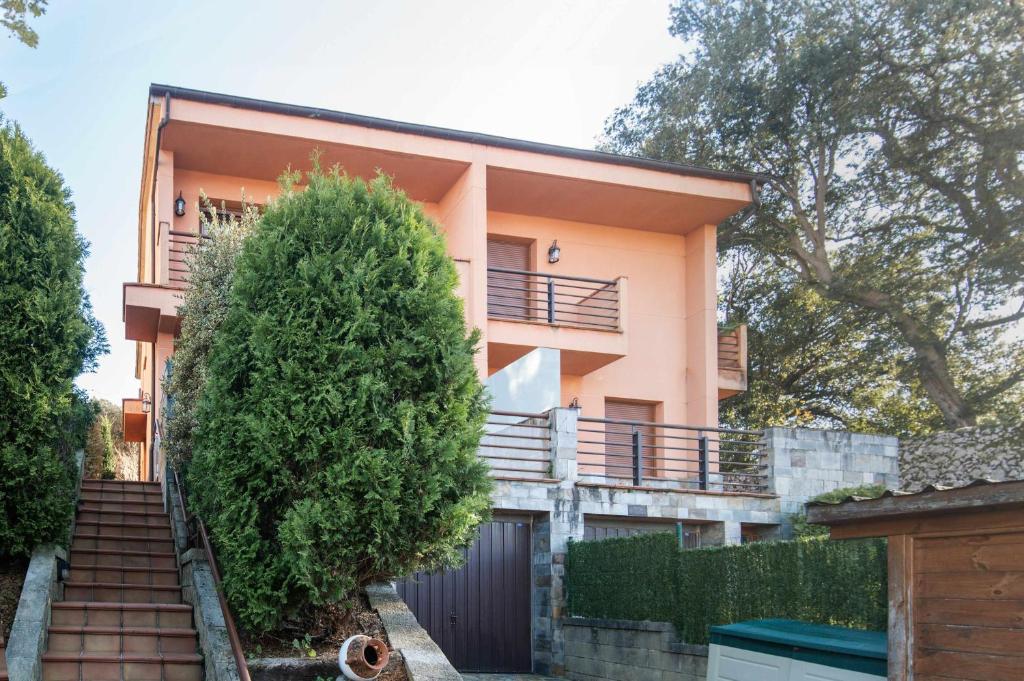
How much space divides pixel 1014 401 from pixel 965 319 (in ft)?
6.55

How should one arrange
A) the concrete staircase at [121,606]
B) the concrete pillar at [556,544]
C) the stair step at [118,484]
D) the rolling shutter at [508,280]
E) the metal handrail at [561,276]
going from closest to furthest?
the concrete staircase at [121,606], the stair step at [118,484], the concrete pillar at [556,544], the metal handrail at [561,276], the rolling shutter at [508,280]

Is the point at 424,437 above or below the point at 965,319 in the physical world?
below

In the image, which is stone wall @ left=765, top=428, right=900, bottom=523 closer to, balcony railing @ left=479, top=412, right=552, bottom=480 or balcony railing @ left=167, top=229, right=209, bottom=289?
balcony railing @ left=479, top=412, right=552, bottom=480

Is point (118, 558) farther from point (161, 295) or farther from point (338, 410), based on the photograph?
point (161, 295)

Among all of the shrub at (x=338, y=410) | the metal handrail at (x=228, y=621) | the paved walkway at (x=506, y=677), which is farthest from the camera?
the paved walkway at (x=506, y=677)

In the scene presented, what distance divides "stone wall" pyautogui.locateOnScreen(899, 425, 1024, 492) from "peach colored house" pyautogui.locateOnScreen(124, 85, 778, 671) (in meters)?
4.90

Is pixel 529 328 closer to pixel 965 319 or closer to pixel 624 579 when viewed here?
pixel 624 579

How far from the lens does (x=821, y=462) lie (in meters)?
16.0

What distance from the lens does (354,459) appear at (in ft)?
28.0

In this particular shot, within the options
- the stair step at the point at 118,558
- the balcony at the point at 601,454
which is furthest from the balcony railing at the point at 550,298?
the stair step at the point at 118,558

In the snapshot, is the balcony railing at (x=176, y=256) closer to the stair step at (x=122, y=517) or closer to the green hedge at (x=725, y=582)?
the stair step at (x=122, y=517)

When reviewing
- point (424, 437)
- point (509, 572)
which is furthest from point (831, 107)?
point (424, 437)

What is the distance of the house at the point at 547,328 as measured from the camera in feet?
47.8

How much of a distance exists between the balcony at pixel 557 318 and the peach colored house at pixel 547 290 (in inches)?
1.6
